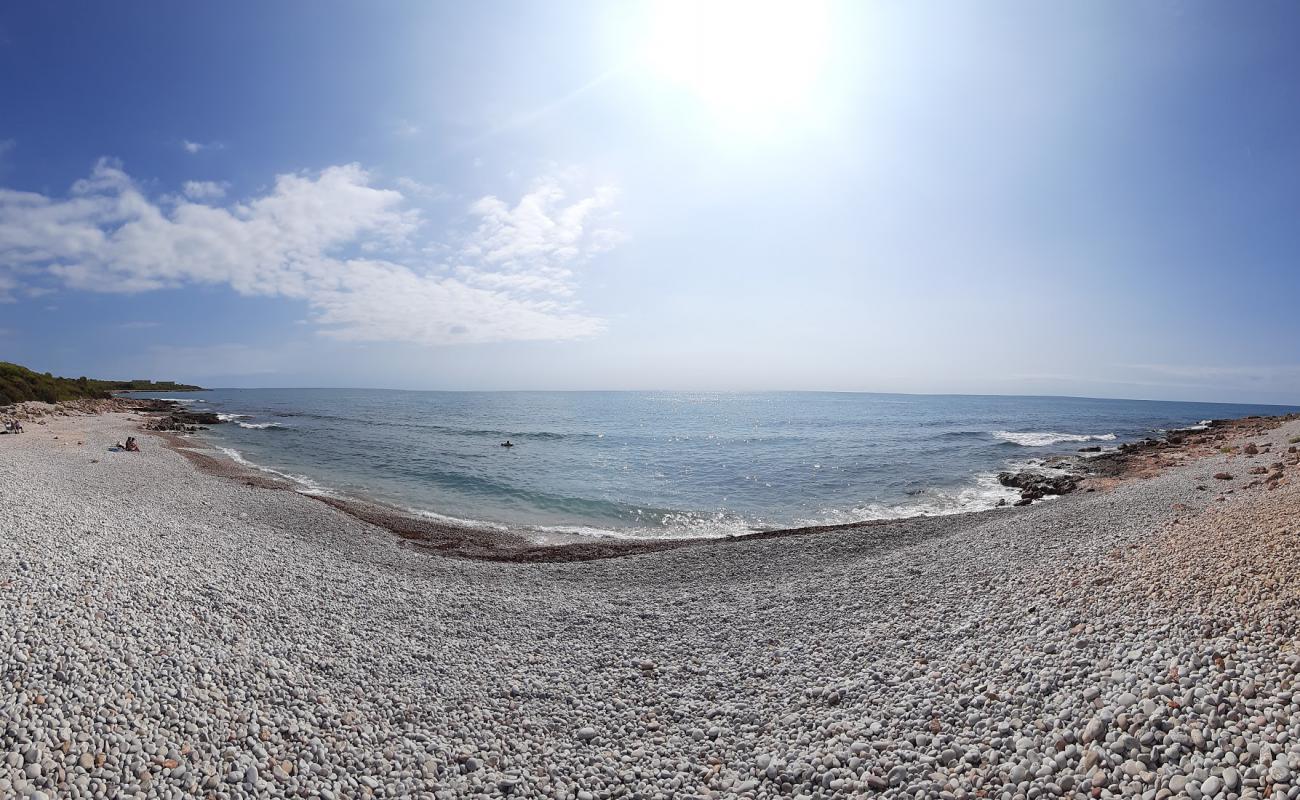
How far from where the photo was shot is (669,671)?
8.39 meters

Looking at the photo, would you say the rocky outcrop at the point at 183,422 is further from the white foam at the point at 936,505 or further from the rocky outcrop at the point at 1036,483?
the rocky outcrop at the point at 1036,483

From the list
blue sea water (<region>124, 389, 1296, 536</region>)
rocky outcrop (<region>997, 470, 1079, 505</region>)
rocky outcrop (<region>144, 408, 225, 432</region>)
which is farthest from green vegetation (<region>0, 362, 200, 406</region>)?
rocky outcrop (<region>997, 470, 1079, 505</region>)

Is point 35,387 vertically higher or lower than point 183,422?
higher

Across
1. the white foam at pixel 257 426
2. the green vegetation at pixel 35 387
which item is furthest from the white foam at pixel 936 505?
the green vegetation at pixel 35 387

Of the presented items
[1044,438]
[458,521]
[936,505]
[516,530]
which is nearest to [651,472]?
[516,530]

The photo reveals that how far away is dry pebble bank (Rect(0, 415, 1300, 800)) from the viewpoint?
5.45 meters

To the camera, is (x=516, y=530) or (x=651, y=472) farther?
(x=651, y=472)

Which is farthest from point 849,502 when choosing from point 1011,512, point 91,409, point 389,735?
point 91,409

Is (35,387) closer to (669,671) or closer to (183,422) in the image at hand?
(183,422)

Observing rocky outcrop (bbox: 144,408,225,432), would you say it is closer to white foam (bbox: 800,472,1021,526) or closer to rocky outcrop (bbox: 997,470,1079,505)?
white foam (bbox: 800,472,1021,526)

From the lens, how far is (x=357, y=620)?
10.1 meters

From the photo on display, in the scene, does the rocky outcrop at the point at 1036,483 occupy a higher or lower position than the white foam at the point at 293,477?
higher

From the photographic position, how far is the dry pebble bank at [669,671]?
5.45 meters

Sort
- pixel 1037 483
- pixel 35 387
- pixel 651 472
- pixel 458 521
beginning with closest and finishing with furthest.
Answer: pixel 458 521 < pixel 1037 483 < pixel 651 472 < pixel 35 387
